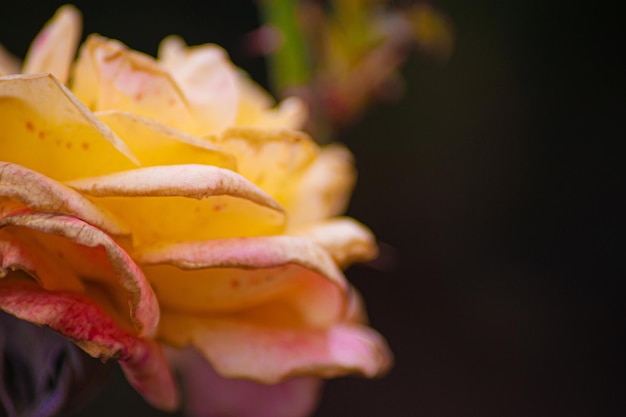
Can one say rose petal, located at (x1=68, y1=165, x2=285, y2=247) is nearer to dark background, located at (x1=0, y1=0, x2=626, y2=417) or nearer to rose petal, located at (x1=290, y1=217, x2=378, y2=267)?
rose petal, located at (x1=290, y1=217, x2=378, y2=267)

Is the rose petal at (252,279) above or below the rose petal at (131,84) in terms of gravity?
below

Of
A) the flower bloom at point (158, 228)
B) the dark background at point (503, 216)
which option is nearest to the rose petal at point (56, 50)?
the flower bloom at point (158, 228)

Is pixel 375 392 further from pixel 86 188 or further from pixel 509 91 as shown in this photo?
pixel 86 188

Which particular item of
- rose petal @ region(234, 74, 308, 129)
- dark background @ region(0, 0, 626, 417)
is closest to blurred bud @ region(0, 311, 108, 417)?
rose petal @ region(234, 74, 308, 129)

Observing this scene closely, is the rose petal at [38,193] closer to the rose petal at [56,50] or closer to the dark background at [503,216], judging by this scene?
the rose petal at [56,50]

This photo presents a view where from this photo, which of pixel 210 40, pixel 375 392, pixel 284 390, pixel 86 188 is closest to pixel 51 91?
pixel 86 188

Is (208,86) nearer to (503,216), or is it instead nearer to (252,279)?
(252,279)

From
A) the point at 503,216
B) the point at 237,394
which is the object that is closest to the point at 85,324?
the point at 237,394
